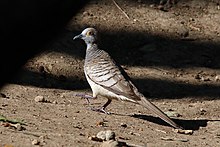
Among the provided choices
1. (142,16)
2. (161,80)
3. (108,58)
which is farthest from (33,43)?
(142,16)

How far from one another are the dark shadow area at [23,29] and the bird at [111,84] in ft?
16.9

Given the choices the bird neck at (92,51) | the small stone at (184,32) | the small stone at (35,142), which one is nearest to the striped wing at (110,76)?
the bird neck at (92,51)

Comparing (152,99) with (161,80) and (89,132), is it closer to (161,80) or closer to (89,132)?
(161,80)

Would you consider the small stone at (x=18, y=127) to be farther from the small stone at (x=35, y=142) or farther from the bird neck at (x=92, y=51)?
the bird neck at (x=92, y=51)

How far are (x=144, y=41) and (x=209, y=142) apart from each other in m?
4.79

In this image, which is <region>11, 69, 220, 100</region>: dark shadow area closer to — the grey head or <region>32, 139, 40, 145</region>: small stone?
the grey head

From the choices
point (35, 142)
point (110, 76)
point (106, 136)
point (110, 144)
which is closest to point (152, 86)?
point (110, 76)

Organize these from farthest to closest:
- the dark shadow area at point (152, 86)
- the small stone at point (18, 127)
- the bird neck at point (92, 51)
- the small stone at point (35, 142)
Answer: the dark shadow area at point (152, 86)
the bird neck at point (92, 51)
the small stone at point (18, 127)
the small stone at point (35, 142)

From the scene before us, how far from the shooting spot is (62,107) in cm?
622

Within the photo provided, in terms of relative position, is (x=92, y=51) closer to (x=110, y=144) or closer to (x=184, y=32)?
(x=110, y=144)

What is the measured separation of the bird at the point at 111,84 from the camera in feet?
20.4

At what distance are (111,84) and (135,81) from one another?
2.15 metres

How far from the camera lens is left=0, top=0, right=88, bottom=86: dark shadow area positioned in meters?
0.80

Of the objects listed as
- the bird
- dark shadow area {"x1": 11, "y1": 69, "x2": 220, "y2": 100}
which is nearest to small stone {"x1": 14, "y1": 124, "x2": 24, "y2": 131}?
the bird
